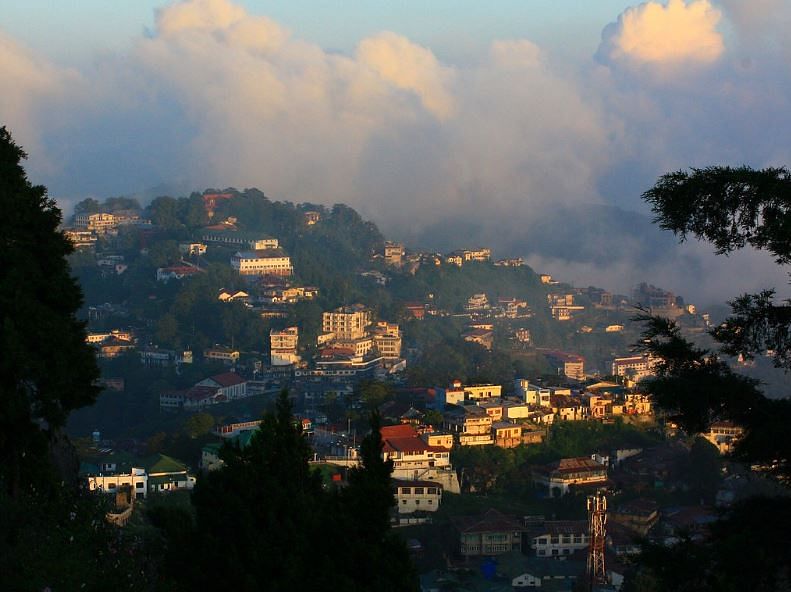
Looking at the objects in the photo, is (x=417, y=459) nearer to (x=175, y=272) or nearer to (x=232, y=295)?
(x=232, y=295)

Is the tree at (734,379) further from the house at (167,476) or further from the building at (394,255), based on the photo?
the building at (394,255)

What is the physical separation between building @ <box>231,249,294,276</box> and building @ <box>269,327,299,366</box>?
502 cm

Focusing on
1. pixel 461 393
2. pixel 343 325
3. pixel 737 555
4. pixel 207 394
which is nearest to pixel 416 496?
pixel 461 393

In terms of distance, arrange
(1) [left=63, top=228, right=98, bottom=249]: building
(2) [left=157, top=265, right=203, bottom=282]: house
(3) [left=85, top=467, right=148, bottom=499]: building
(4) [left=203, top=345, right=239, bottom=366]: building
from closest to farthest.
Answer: (3) [left=85, top=467, right=148, bottom=499]: building
(4) [left=203, top=345, right=239, bottom=366]: building
(2) [left=157, top=265, right=203, bottom=282]: house
(1) [left=63, top=228, right=98, bottom=249]: building

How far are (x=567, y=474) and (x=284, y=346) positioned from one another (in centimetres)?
1096

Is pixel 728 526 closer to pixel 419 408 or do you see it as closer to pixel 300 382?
pixel 419 408

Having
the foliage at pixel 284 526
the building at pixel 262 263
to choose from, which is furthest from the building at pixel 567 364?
the foliage at pixel 284 526

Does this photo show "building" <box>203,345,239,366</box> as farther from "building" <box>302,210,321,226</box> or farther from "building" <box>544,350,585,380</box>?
"building" <box>302,210,321,226</box>

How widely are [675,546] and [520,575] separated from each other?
392 inches

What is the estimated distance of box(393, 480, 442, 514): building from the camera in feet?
58.5

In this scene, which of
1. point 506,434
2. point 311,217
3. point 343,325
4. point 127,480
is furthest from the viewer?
point 311,217

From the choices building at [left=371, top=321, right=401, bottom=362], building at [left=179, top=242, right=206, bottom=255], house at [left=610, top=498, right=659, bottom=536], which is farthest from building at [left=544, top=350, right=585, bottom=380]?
house at [left=610, top=498, right=659, bottom=536]

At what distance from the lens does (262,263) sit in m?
34.9

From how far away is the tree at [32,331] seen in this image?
5.75 metres
